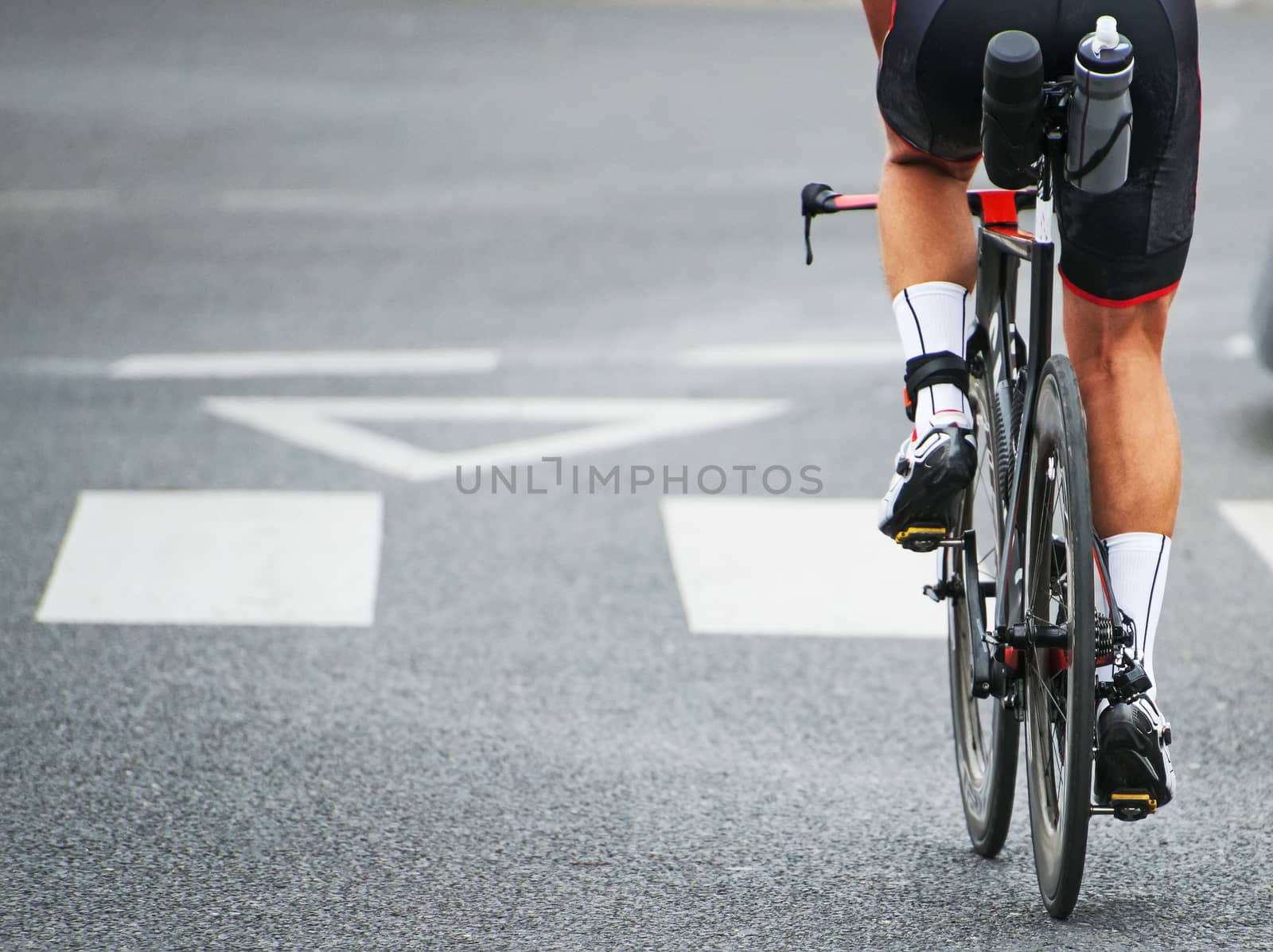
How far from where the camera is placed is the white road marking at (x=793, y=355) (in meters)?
7.86

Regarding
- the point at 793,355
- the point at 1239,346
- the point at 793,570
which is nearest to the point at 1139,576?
the point at 793,570

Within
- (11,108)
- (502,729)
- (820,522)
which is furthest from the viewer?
(11,108)

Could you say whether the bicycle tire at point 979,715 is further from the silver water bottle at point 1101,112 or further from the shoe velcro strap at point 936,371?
the silver water bottle at point 1101,112

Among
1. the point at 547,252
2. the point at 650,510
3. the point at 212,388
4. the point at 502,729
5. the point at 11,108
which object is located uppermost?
the point at 502,729

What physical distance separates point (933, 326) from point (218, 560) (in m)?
2.78

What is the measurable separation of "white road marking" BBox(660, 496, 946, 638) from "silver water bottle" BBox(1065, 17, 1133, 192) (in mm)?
2186

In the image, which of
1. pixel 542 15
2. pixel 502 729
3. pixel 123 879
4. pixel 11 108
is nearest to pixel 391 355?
pixel 502 729

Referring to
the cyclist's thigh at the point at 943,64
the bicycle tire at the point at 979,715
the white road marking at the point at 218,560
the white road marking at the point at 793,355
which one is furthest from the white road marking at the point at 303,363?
the cyclist's thigh at the point at 943,64

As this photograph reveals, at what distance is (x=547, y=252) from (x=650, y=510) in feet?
14.4

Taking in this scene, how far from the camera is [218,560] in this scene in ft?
17.4

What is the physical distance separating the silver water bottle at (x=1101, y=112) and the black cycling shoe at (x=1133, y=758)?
80 cm

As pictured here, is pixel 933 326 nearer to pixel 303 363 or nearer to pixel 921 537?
pixel 921 537

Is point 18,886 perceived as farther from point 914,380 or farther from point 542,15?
point 542,15

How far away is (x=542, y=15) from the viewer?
25.0 metres
